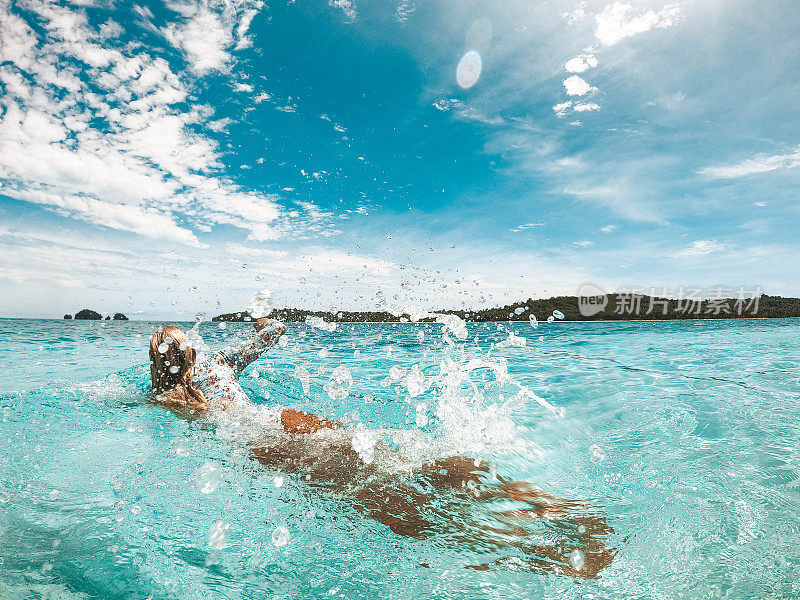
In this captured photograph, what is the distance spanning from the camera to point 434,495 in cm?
321

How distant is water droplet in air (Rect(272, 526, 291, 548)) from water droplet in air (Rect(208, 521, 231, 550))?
0.35 meters

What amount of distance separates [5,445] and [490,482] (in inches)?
217

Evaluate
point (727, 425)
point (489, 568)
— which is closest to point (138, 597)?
point (489, 568)

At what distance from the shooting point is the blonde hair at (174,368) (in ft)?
14.7

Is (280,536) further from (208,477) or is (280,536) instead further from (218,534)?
(208,477)

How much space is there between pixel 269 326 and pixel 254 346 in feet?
1.02

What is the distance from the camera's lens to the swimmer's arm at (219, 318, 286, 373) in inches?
193

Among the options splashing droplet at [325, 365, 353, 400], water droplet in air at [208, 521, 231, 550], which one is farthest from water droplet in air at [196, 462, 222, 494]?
splashing droplet at [325, 365, 353, 400]

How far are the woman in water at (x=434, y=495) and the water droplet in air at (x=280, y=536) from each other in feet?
1.33

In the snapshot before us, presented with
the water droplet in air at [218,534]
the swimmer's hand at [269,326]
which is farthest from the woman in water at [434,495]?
the swimmer's hand at [269,326]

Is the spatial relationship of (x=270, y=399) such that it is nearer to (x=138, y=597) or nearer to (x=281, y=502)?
(x=281, y=502)

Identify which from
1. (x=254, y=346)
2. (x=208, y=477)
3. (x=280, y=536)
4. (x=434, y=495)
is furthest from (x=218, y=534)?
(x=254, y=346)

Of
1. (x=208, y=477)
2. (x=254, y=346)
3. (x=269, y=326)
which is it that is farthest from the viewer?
(x=269, y=326)

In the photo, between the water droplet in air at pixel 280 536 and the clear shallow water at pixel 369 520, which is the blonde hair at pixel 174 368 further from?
the water droplet in air at pixel 280 536
